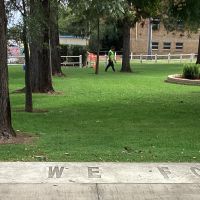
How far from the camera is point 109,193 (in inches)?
242

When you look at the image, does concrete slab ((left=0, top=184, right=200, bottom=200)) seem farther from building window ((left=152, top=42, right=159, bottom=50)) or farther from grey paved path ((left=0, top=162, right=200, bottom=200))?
building window ((left=152, top=42, right=159, bottom=50))

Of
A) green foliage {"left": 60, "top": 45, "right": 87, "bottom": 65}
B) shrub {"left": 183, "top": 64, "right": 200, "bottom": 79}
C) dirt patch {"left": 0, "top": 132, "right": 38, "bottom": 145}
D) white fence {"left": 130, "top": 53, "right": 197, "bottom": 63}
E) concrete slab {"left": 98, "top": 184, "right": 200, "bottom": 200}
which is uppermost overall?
concrete slab {"left": 98, "top": 184, "right": 200, "bottom": 200}

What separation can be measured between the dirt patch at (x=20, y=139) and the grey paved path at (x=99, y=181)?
5.88 ft

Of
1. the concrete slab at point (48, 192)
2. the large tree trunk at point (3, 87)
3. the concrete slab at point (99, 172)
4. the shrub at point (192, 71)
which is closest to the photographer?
the concrete slab at point (48, 192)

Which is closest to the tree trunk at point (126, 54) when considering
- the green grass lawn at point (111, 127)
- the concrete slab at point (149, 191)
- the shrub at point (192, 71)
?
the shrub at point (192, 71)

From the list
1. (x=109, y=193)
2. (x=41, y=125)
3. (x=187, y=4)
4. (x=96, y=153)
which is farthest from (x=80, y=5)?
(x=109, y=193)

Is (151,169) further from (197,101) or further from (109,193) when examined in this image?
(197,101)

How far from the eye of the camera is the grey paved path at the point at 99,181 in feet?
19.9

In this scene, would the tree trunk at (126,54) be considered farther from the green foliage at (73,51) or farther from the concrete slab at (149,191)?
the concrete slab at (149,191)

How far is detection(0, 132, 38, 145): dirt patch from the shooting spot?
925 cm

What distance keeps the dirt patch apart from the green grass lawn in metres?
0.20

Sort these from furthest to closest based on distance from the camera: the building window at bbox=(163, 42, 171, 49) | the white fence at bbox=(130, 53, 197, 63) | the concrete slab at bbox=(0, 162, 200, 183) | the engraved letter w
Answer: the building window at bbox=(163, 42, 171, 49) < the white fence at bbox=(130, 53, 197, 63) < the engraved letter w < the concrete slab at bbox=(0, 162, 200, 183)

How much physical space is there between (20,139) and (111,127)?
8.29ft

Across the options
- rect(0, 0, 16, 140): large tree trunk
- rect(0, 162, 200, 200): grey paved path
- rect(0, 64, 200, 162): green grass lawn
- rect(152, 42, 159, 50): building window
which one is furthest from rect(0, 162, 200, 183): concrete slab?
rect(152, 42, 159, 50): building window
